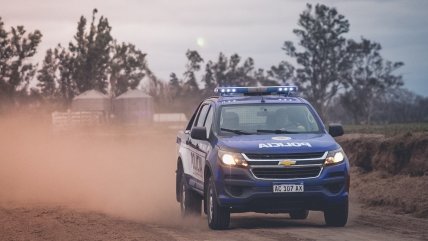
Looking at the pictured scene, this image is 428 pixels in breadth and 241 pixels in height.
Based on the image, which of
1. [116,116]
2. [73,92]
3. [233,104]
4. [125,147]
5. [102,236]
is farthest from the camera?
[73,92]

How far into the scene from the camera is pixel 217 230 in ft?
40.2

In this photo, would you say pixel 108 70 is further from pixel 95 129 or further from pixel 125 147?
pixel 125 147

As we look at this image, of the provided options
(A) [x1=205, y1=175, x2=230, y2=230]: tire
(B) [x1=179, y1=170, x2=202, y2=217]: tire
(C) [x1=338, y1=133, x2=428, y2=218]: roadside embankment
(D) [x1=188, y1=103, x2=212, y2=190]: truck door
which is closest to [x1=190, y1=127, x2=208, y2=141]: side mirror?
(D) [x1=188, y1=103, x2=212, y2=190]: truck door

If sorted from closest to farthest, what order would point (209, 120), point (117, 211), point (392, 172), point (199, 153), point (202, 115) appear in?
point (199, 153) → point (209, 120) → point (202, 115) → point (117, 211) → point (392, 172)

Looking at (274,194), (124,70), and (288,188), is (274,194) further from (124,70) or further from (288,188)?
(124,70)

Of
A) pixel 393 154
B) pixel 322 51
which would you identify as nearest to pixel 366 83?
pixel 322 51

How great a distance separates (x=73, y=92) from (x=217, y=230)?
87142mm

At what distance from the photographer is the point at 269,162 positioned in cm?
1166

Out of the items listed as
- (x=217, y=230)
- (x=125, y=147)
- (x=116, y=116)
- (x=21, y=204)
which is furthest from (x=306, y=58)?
(x=217, y=230)

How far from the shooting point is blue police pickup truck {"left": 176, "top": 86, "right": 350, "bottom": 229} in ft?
38.3

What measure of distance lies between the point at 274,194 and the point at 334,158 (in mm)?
994

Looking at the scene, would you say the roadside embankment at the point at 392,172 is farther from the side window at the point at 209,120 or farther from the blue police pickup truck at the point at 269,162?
the side window at the point at 209,120

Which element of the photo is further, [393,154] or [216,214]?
[393,154]

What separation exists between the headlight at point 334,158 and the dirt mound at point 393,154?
7.03 metres
